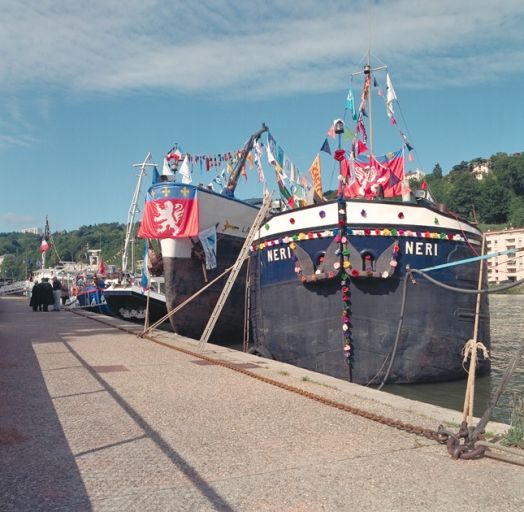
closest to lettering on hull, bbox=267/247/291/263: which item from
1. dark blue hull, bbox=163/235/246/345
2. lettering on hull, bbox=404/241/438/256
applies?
lettering on hull, bbox=404/241/438/256

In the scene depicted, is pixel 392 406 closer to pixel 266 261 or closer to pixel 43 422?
pixel 43 422

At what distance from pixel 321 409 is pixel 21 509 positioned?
10.8 ft

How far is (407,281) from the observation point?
9.60m

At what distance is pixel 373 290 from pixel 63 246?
13127 cm

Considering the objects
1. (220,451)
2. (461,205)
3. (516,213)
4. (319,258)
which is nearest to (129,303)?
(319,258)

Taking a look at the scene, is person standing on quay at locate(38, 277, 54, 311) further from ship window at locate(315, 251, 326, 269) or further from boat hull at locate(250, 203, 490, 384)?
ship window at locate(315, 251, 326, 269)

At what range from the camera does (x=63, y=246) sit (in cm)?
13225

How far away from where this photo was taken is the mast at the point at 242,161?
57.3ft

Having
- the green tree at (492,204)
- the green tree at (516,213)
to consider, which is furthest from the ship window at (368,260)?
the green tree at (516,213)

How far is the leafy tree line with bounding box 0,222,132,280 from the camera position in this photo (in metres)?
109

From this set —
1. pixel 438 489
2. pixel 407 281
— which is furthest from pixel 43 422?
pixel 407 281

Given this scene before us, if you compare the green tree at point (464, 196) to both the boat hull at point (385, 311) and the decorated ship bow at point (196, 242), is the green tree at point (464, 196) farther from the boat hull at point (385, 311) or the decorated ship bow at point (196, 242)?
the boat hull at point (385, 311)

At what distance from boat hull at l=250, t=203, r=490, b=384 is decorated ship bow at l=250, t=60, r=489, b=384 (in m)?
0.02

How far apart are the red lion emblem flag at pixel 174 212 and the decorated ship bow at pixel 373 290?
449 centimetres
